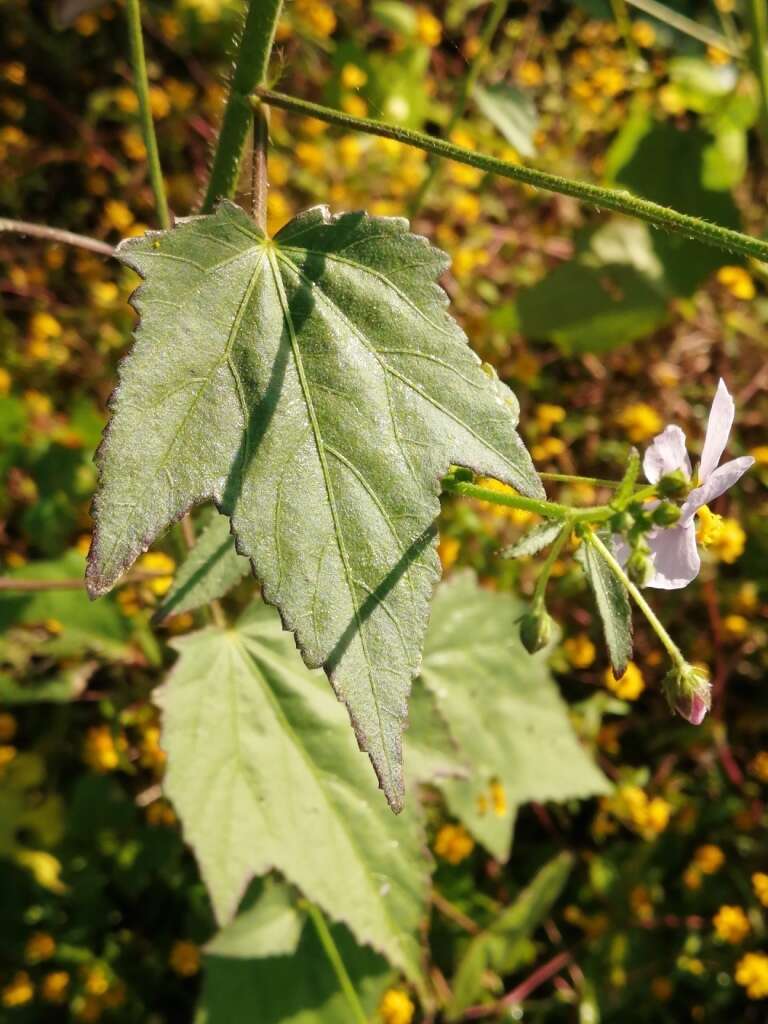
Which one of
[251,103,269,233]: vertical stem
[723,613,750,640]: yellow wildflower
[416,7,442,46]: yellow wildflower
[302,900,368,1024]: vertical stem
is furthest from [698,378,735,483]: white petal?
[416,7,442,46]: yellow wildflower

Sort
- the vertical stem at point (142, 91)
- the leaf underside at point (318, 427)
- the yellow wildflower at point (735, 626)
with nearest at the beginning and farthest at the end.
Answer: the leaf underside at point (318, 427) → the vertical stem at point (142, 91) → the yellow wildflower at point (735, 626)

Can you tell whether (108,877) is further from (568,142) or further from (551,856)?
(568,142)

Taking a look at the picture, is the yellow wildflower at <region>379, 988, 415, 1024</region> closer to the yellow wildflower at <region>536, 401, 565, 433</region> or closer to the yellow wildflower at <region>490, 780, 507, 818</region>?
the yellow wildflower at <region>490, 780, 507, 818</region>

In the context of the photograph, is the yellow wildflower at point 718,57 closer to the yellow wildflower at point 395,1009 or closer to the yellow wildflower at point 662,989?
the yellow wildflower at point 662,989

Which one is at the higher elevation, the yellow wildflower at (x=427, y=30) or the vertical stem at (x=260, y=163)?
the vertical stem at (x=260, y=163)

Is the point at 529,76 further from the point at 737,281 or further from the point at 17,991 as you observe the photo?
the point at 17,991

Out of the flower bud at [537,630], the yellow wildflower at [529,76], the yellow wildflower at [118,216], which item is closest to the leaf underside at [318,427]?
the flower bud at [537,630]

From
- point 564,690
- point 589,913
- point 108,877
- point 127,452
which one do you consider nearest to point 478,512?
point 564,690
